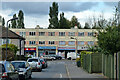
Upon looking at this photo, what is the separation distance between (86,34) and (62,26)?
15.1 meters

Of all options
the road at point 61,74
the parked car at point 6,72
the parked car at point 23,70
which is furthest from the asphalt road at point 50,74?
the parked car at point 6,72

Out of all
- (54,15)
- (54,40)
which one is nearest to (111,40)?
(54,40)

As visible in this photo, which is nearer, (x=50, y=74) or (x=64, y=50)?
(x=50, y=74)

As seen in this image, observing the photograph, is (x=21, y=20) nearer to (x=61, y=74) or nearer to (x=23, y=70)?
(x=61, y=74)

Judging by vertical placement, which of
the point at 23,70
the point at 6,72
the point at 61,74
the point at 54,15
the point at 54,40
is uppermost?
the point at 54,15

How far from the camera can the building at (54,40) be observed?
3514 inches

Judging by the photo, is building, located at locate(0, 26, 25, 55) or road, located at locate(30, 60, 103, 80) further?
building, located at locate(0, 26, 25, 55)

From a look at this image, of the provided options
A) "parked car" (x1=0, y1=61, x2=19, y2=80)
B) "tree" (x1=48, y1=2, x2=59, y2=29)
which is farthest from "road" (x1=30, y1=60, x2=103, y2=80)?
"tree" (x1=48, y1=2, x2=59, y2=29)

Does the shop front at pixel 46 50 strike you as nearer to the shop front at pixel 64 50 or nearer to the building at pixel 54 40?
the building at pixel 54 40

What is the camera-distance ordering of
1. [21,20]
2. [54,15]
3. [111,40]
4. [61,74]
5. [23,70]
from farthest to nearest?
[21,20]
[54,15]
[61,74]
[23,70]
[111,40]

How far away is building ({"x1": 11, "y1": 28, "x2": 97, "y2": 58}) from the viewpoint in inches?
3514

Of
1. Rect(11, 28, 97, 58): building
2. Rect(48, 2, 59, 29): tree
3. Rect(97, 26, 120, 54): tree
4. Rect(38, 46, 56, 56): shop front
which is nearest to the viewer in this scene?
Rect(97, 26, 120, 54): tree

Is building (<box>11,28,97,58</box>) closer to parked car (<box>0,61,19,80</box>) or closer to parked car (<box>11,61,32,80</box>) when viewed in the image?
parked car (<box>11,61,32,80</box>)

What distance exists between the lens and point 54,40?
89.6 m
